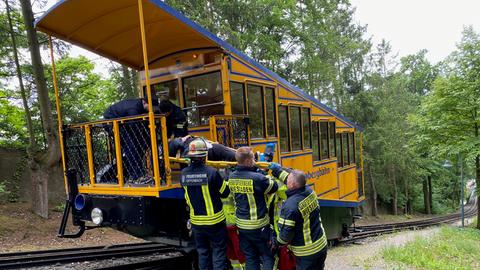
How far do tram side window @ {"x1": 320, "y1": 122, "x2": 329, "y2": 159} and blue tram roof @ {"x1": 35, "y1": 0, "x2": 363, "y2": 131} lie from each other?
4334 mm

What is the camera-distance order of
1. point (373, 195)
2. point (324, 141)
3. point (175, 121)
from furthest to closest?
point (373, 195)
point (324, 141)
point (175, 121)

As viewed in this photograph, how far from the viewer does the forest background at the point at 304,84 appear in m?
11.4

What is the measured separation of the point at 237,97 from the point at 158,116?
2.12 meters

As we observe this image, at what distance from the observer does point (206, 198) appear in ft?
13.7

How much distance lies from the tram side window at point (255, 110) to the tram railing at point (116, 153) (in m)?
2.30

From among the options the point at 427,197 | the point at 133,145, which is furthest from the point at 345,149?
the point at 427,197

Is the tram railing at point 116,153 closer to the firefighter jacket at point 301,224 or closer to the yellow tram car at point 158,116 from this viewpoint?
the yellow tram car at point 158,116

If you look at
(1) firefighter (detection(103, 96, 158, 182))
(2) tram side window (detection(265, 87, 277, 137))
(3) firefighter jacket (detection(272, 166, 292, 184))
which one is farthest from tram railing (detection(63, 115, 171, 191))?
(2) tram side window (detection(265, 87, 277, 137))

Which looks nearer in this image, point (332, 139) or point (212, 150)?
point (212, 150)

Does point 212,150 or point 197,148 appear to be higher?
point 197,148

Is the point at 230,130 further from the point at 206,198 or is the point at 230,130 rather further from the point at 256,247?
the point at 256,247

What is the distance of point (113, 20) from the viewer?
5246mm

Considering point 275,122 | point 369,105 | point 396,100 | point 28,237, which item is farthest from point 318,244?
point 396,100

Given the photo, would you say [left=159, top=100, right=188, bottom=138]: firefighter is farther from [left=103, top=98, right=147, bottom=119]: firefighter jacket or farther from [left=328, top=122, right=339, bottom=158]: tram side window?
[left=328, top=122, right=339, bottom=158]: tram side window
